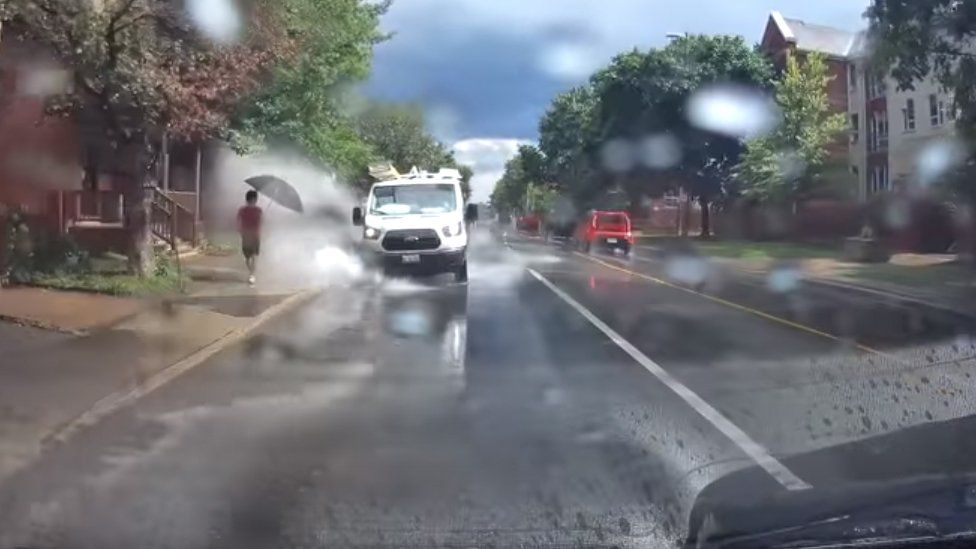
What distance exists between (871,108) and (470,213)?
25.4 ft

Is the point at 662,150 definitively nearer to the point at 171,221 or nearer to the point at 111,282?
the point at 111,282

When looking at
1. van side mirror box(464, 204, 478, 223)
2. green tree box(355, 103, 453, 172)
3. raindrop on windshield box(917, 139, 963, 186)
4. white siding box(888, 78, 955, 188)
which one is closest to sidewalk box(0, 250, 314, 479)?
green tree box(355, 103, 453, 172)

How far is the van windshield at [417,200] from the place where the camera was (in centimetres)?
2261

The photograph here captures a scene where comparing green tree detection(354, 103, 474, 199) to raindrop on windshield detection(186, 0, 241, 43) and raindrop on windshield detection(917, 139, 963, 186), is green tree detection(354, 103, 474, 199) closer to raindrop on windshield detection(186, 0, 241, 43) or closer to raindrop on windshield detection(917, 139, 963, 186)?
raindrop on windshield detection(186, 0, 241, 43)

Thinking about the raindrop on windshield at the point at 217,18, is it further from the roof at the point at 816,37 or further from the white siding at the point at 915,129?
the white siding at the point at 915,129

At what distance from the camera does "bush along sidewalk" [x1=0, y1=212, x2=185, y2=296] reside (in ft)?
55.4

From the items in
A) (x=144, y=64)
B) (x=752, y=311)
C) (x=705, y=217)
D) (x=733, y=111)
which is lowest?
(x=752, y=311)

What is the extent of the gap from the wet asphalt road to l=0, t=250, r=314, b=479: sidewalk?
0.27 metres

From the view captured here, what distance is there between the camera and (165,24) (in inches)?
641

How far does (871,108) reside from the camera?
1908cm

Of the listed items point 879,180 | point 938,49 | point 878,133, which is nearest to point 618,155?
point 878,133

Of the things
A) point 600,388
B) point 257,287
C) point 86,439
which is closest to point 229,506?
point 86,439

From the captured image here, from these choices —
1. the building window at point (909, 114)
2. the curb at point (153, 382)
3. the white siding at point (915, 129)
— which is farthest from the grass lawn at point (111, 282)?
the building window at point (909, 114)

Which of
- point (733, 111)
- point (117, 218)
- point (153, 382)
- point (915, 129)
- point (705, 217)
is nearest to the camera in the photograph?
point (153, 382)
